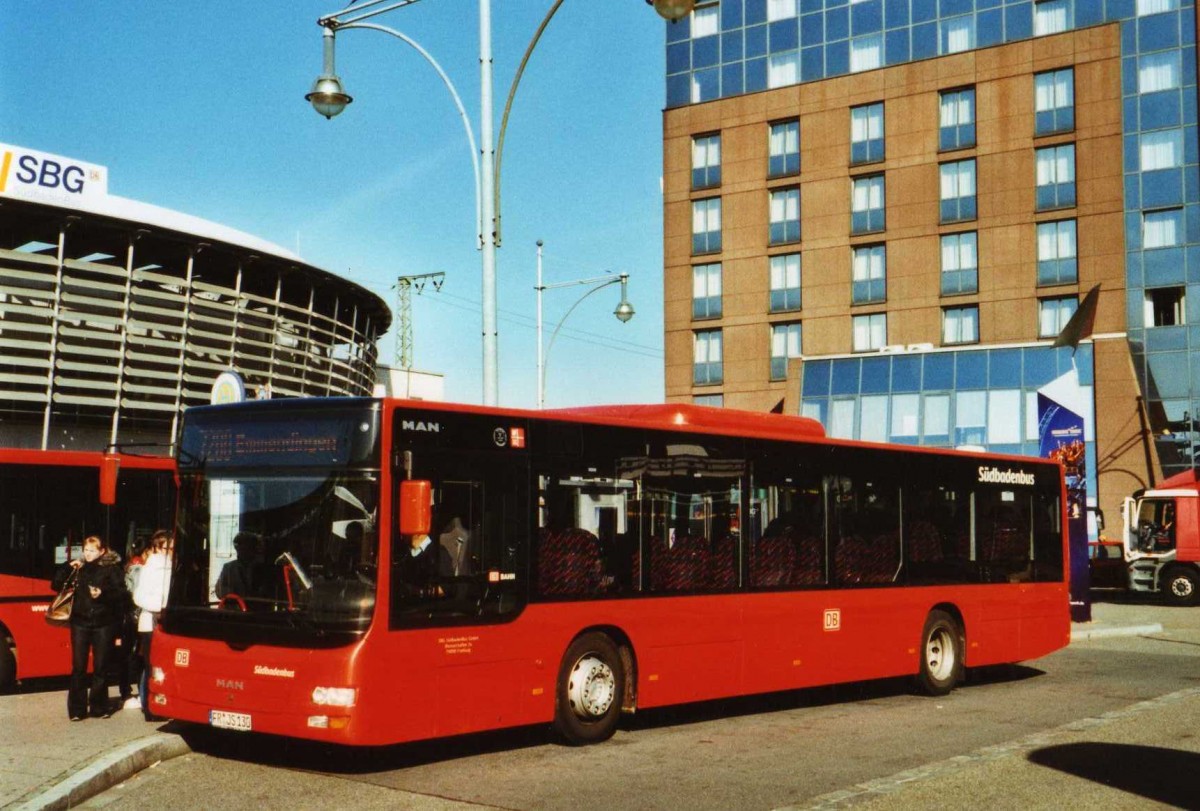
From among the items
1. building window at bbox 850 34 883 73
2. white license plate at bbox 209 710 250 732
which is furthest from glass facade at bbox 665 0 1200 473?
white license plate at bbox 209 710 250 732

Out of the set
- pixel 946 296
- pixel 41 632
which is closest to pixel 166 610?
pixel 41 632

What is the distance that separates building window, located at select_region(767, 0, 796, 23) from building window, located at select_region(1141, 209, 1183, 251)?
17793mm

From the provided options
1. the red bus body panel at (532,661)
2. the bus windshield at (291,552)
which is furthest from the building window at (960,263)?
the bus windshield at (291,552)

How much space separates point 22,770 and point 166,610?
1.60 metres

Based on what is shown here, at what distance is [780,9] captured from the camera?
59.5m

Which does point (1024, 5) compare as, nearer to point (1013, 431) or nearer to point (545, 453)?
point (1013, 431)

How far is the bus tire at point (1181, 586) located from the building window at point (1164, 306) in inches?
854

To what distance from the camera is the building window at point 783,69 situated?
192ft

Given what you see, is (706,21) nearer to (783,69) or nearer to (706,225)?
(783,69)

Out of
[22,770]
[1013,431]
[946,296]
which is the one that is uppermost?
[946,296]

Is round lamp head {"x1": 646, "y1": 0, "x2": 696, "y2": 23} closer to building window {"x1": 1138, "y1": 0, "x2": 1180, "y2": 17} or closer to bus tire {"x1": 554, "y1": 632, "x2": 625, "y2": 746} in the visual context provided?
bus tire {"x1": 554, "y1": 632, "x2": 625, "y2": 746}

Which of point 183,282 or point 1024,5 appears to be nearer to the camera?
point 183,282

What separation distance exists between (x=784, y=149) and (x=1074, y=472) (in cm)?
3459

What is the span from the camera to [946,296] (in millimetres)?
54219
